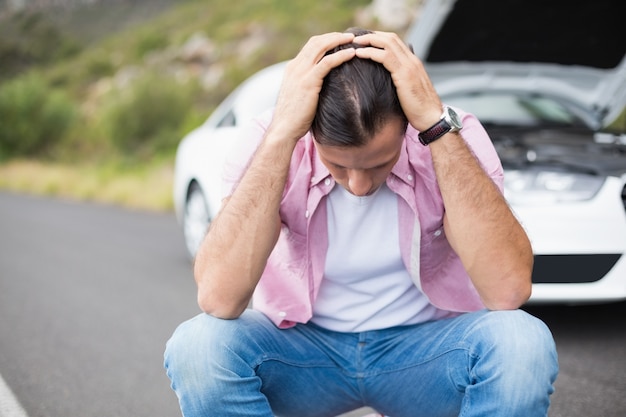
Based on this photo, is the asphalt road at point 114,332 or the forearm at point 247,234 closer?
the forearm at point 247,234

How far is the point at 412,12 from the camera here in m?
31.2

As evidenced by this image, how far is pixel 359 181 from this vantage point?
1.97 m

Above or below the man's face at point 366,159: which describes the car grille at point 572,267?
below

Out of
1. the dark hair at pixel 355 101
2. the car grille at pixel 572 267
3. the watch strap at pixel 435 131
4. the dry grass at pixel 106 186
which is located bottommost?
the dry grass at pixel 106 186

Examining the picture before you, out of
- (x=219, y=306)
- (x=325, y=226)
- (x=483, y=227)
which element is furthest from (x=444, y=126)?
(x=219, y=306)

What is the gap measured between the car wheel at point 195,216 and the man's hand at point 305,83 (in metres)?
3.17

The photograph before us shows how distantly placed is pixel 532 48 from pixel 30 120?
1242 inches

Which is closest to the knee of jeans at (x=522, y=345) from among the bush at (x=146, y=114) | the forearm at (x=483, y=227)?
the forearm at (x=483, y=227)

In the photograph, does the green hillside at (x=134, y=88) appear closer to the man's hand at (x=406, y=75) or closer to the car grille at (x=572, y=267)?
the car grille at (x=572, y=267)

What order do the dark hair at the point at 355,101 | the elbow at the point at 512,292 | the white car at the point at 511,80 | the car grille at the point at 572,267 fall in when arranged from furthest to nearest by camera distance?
the white car at the point at 511,80 < the car grille at the point at 572,267 < the elbow at the point at 512,292 < the dark hair at the point at 355,101

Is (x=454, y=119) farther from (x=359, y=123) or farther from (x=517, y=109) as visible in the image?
(x=517, y=109)

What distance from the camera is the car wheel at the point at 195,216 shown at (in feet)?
17.4

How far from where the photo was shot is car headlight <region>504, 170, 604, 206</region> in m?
3.60

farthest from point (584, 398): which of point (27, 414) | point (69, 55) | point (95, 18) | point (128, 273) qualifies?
point (95, 18)
